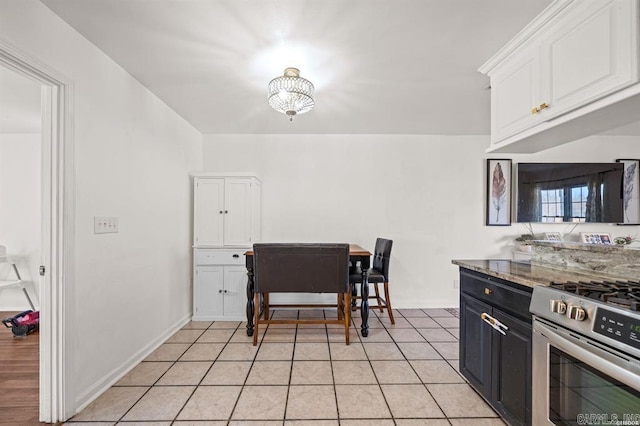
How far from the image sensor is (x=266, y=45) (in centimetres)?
185

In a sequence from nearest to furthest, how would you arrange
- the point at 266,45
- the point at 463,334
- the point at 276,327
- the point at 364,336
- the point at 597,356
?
1. the point at 597,356
2. the point at 266,45
3. the point at 463,334
4. the point at 364,336
5. the point at 276,327

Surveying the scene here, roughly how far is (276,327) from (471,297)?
2.04 meters

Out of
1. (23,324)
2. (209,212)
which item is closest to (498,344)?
(209,212)

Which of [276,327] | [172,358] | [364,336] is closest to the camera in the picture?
[172,358]

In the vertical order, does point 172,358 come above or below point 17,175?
below

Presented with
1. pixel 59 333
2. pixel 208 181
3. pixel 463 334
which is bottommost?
pixel 463 334

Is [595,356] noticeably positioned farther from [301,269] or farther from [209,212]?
[209,212]

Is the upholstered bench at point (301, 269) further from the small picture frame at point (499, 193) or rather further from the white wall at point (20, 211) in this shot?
the white wall at point (20, 211)

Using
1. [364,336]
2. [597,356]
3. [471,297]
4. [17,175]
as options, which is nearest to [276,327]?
[364,336]

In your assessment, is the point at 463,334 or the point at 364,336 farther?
the point at 364,336

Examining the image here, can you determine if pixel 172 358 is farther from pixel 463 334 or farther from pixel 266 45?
pixel 266 45

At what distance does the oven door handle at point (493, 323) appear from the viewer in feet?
5.05

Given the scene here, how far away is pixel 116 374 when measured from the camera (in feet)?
6.75

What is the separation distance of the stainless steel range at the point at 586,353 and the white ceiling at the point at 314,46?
1495 millimetres
